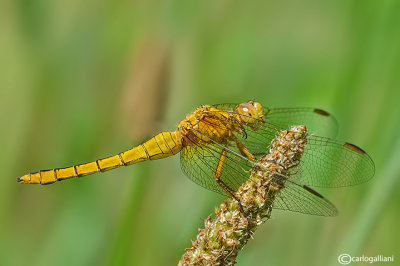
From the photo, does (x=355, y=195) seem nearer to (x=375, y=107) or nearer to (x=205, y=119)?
(x=375, y=107)

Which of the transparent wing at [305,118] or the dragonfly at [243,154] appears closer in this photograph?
the dragonfly at [243,154]

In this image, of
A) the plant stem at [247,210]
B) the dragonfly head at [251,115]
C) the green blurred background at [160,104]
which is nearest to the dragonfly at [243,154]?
the dragonfly head at [251,115]

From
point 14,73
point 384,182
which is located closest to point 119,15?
point 14,73

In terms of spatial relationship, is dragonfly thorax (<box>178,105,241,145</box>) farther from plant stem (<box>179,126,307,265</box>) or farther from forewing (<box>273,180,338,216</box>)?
plant stem (<box>179,126,307,265</box>)

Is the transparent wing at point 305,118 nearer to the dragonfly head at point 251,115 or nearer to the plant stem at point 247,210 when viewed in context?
the dragonfly head at point 251,115

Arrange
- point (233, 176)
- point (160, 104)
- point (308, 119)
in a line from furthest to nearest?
point (308, 119)
point (233, 176)
point (160, 104)

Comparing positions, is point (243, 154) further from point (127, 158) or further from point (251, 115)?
point (127, 158)

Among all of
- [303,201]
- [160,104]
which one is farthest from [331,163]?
[160,104]
